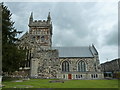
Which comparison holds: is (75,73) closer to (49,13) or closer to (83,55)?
(83,55)

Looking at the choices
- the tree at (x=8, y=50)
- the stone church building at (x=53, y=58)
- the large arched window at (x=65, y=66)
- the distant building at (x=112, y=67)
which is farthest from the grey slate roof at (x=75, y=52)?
the tree at (x=8, y=50)

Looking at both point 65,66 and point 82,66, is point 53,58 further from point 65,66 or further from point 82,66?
point 82,66

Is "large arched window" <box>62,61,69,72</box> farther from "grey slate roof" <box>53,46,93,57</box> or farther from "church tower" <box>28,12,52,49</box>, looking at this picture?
"church tower" <box>28,12,52,49</box>

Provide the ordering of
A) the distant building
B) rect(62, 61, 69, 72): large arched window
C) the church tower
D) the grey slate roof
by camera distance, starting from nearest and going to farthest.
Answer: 1. rect(62, 61, 69, 72): large arched window
2. the grey slate roof
3. the church tower
4. the distant building

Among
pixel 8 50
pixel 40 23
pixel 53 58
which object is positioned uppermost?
pixel 40 23

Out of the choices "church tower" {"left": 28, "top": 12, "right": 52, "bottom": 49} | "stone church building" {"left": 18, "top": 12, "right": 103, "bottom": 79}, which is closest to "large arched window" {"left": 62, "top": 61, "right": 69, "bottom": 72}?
"stone church building" {"left": 18, "top": 12, "right": 103, "bottom": 79}

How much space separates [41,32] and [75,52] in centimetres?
1467

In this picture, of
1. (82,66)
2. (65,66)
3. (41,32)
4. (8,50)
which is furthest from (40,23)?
(8,50)

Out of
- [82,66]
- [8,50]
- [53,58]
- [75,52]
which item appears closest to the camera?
[8,50]

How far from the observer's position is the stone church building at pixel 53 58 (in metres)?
42.1

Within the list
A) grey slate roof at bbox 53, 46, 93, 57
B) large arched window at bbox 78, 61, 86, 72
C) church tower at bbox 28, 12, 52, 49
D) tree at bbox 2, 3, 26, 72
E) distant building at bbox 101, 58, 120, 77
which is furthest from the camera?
distant building at bbox 101, 58, 120, 77

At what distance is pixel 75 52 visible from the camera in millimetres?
51750

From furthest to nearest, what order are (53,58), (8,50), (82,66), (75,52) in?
(75,52), (82,66), (53,58), (8,50)

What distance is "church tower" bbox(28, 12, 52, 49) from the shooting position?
5296 centimetres
